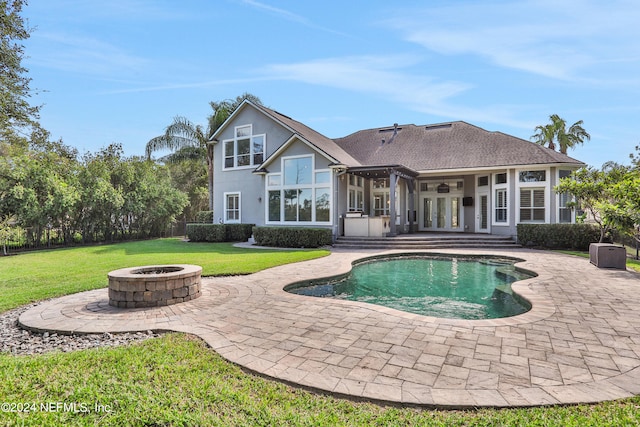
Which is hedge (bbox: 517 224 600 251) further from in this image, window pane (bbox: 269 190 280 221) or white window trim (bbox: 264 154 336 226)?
window pane (bbox: 269 190 280 221)

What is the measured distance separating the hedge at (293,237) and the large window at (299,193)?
127cm

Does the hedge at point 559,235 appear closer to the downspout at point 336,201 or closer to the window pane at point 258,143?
the downspout at point 336,201

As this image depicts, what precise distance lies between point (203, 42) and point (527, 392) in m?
13.8

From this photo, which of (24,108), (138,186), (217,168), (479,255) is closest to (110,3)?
(24,108)

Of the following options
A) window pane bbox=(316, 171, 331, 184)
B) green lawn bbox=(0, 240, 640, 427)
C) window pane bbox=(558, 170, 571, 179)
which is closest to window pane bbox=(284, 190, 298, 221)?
window pane bbox=(316, 171, 331, 184)

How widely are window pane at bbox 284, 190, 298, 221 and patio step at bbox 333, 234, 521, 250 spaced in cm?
304

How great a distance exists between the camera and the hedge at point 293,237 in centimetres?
1503

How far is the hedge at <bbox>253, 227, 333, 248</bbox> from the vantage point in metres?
15.0

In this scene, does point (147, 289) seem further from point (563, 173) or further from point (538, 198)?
point (563, 173)

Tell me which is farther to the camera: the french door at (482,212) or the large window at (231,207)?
the large window at (231,207)

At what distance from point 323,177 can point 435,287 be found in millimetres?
9678

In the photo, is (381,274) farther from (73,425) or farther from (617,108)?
(617,108)

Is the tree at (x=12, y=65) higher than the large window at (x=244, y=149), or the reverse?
the tree at (x=12, y=65)

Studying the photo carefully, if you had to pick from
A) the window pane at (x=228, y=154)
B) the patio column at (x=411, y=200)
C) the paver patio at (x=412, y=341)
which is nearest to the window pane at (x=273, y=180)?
the window pane at (x=228, y=154)
